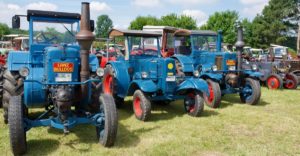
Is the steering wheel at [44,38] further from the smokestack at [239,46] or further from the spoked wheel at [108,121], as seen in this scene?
the smokestack at [239,46]

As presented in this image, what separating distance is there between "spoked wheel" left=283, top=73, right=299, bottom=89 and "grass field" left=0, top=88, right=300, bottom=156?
451 cm

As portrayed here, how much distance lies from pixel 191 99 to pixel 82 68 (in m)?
3.06

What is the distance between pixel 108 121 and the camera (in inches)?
170

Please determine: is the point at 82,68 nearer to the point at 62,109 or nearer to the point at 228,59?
the point at 62,109

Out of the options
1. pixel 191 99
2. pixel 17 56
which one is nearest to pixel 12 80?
pixel 17 56

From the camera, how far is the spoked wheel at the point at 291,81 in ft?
37.8

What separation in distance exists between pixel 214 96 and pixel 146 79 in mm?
1909

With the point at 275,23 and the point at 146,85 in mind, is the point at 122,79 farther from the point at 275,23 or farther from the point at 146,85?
the point at 275,23

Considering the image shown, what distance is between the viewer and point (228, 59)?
8.77 metres

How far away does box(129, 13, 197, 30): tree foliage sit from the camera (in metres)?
42.3

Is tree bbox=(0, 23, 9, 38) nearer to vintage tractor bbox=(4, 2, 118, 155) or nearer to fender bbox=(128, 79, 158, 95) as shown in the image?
fender bbox=(128, 79, 158, 95)

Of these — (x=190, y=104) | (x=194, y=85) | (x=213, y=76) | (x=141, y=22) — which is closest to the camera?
(x=194, y=85)

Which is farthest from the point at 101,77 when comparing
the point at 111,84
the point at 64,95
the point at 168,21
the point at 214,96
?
the point at 168,21

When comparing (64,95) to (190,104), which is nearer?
(64,95)
